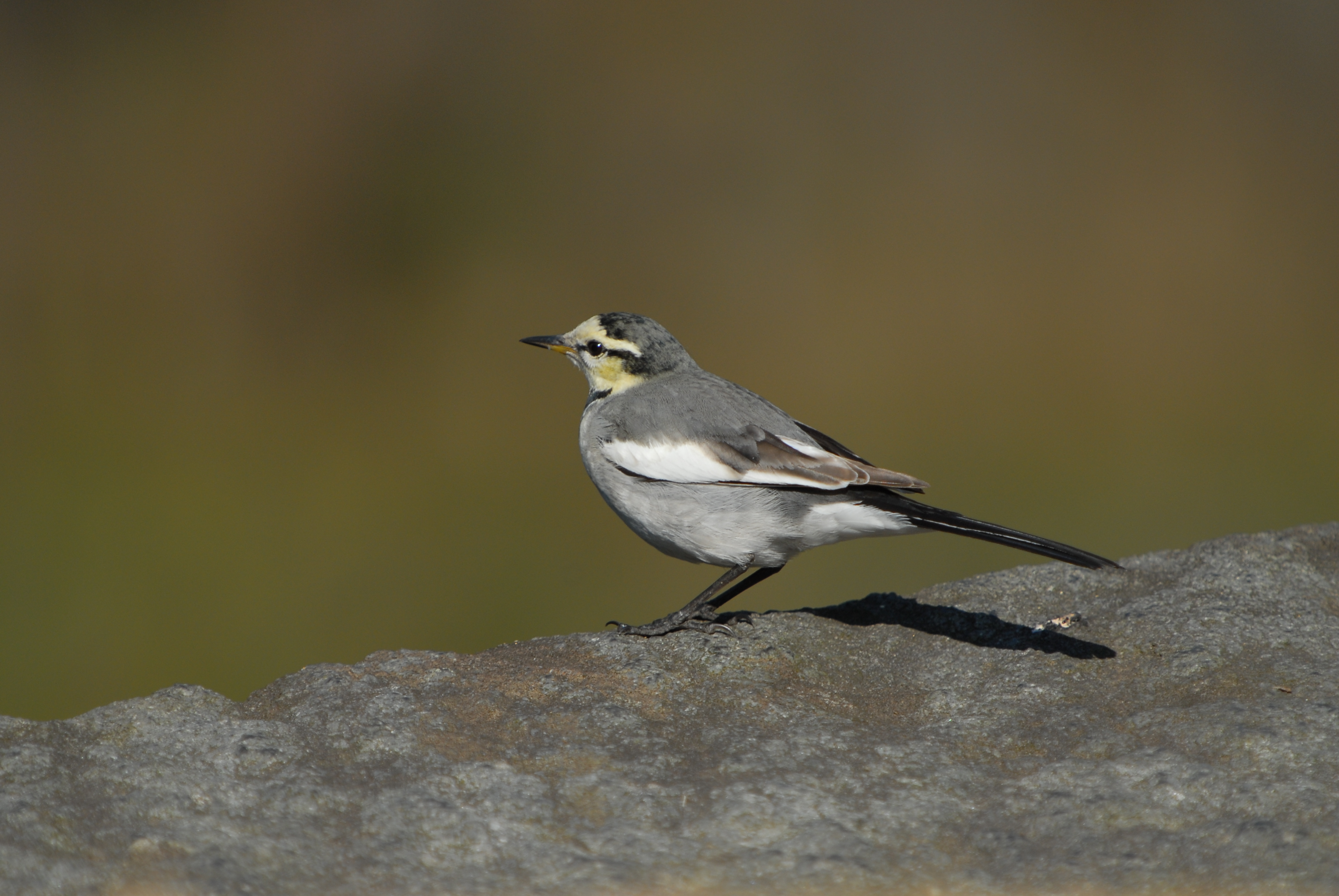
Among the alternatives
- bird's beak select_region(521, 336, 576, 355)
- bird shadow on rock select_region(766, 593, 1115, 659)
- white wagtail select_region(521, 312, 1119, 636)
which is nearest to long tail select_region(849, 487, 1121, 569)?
white wagtail select_region(521, 312, 1119, 636)

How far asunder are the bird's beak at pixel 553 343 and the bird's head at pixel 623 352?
0.02 m

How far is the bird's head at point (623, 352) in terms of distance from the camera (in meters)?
6.02

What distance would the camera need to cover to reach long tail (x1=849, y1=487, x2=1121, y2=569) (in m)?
4.14

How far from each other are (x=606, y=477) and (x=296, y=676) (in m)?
1.84

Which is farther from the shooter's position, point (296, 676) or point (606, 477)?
point (606, 477)

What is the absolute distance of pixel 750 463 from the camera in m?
4.93

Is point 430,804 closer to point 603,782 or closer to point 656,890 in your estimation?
point 603,782

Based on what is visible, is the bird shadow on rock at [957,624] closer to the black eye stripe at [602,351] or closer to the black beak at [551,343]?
the black eye stripe at [602,351]

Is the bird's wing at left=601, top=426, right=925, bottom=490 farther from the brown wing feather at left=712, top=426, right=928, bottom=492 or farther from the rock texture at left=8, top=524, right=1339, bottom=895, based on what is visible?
the rock texture at left=8, top=524, right=1339, bottom=895

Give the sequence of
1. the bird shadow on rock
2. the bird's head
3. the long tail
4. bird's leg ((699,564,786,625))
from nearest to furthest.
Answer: the long tail
the bird shadow on rock
bird's leg ((699,564,786,625))
the bird's head

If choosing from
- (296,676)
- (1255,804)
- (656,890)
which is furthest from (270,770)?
(1255,804)

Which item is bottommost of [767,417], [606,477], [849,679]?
[849,679]

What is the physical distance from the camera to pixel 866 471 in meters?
4.73

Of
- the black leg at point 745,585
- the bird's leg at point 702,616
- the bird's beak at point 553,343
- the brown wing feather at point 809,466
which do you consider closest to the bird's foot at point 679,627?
the bird's leg at point 702,616
